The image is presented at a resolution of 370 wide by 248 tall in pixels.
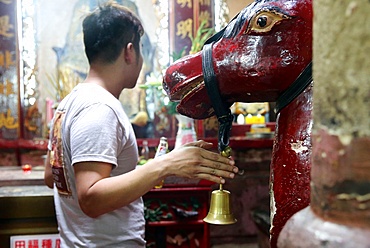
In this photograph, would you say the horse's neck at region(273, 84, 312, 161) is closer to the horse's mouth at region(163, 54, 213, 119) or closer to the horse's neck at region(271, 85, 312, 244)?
the horse's neck at region(271, 85, 312, 244)

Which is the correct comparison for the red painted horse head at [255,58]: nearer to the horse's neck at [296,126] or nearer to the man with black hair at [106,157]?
the horse's neck at [296,126]

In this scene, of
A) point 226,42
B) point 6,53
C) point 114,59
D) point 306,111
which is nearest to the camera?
point 306,111

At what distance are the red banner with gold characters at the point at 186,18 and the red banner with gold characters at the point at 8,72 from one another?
1.63 meters

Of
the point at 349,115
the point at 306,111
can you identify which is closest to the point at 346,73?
the point at 349,115

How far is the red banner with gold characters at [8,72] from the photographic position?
426 centimetres

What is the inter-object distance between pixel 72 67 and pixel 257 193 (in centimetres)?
240

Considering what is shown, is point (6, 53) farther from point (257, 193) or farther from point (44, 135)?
point (257, 193)

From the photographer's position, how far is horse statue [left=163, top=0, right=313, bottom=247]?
96cm

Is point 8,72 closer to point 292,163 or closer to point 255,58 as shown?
point 255,58

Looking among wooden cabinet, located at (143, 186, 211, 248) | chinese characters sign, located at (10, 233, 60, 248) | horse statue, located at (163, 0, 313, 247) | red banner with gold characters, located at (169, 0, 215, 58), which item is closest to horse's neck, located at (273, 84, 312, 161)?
horse statue, located at (163, 0, 313, 247)

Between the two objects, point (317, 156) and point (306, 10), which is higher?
point (306, 10)

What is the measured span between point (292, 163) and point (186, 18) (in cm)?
351

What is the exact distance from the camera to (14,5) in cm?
431

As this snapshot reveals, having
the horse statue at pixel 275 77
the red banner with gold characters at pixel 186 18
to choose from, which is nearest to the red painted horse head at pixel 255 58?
the horse statue at pixel 275 77
